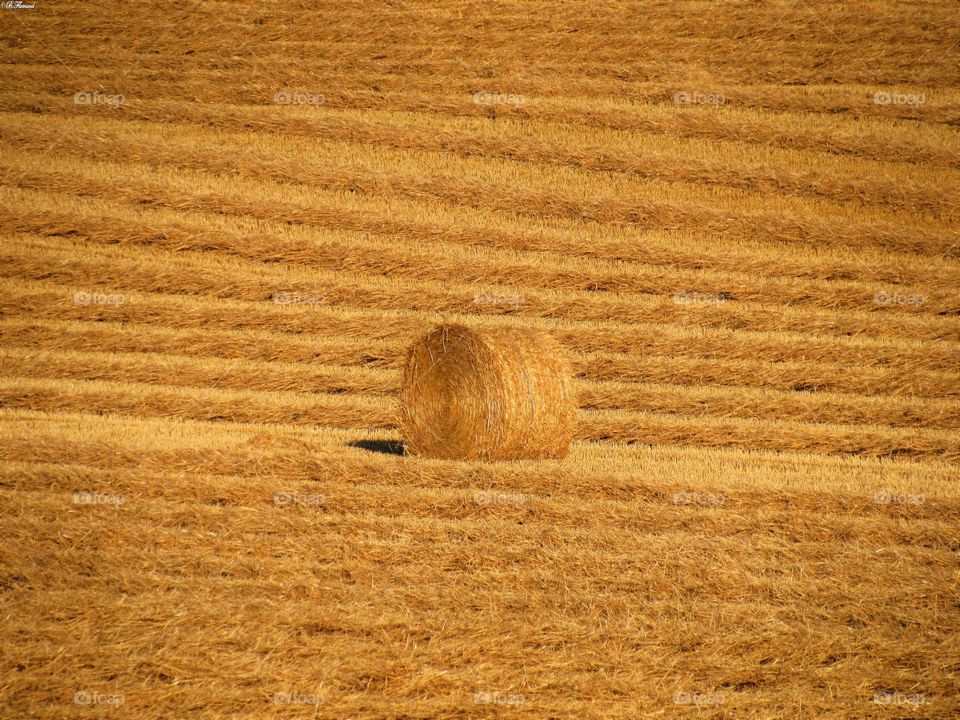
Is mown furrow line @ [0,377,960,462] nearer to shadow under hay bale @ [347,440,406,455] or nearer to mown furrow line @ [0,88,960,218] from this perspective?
shadow under hay bale @ [347,440,406,455]

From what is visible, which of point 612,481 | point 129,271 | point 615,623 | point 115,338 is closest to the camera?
point 615,623

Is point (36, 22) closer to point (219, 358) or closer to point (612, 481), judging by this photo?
point (219, 358)

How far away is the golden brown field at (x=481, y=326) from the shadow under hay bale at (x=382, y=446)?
6.9 inches

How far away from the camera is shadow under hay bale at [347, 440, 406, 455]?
1267cm

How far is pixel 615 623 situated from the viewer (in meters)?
7.82

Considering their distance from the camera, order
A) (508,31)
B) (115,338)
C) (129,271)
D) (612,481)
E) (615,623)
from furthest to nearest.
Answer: (508,31)
(129,271)
(115,338)
(612,481)
(615,623)

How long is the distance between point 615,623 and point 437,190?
39.8ft

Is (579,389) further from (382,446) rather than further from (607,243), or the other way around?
(607,243)

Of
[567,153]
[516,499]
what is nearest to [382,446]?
[516,499]

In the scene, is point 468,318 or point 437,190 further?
point 437,190

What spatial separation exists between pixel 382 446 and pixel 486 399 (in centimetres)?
197

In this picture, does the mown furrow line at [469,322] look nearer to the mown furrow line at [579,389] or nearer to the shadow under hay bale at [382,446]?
the mown furrow line at [579,389]

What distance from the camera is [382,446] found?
1321 cm

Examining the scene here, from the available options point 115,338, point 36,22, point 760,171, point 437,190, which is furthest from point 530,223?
point 36,22
